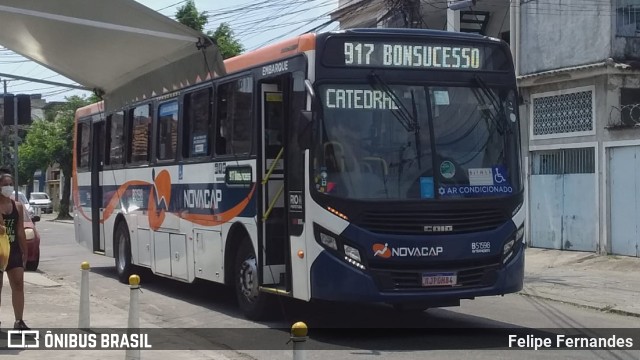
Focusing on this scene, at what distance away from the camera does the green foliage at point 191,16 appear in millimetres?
33656

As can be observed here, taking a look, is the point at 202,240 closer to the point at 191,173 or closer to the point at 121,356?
the point at 191,173

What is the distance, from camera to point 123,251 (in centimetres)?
1592

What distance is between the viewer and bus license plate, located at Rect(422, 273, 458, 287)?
9039mm

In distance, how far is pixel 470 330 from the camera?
1020cm

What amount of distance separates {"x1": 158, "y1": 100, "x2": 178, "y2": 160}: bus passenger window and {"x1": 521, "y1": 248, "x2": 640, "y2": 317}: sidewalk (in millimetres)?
6685

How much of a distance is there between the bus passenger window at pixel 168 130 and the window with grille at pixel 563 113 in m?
10.8

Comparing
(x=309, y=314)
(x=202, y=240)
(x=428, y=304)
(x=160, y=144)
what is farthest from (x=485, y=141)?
(x=160, y=144)

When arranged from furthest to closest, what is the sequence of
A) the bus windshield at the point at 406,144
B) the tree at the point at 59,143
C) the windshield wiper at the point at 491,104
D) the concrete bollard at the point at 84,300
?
the tree at the point at 59,143 < the concrete bollard at the point at 84,300 < the windshield wiper at the point at 491,104 < the bus windshield at the point at 406,144

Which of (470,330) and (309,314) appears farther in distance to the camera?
(309,314)

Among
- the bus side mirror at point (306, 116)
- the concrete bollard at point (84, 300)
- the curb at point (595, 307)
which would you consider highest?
the bus side mirror at point (306, 116)

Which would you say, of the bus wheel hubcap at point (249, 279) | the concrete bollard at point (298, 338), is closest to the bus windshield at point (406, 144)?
the bus wheel hubcap at point (249, 279)

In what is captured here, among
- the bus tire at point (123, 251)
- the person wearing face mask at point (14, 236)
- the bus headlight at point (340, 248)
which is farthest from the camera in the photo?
the bus tire at point (123, 251)

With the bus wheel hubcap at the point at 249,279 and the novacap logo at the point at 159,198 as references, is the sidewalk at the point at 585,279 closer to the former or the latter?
the bus wheel hubcap at the point at 249,279

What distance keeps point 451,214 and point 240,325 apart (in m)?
3.35
